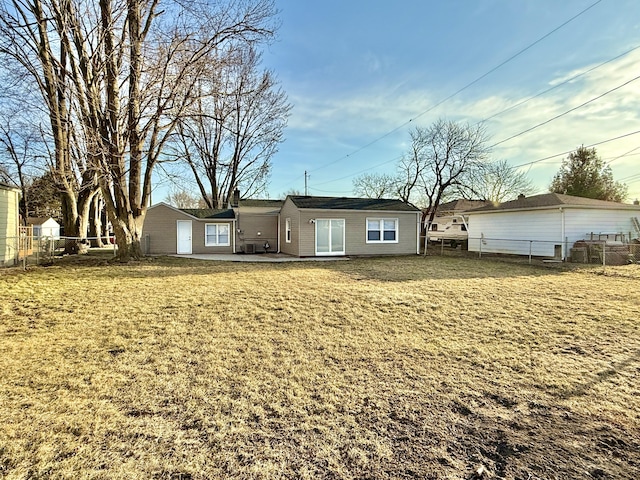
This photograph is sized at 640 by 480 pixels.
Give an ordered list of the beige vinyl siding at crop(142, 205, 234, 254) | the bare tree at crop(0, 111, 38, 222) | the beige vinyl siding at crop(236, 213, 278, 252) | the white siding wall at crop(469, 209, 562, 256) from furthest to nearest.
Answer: the bare tree at crop(0, 111, 38, 222) < the beige vinyl siding at crop(236, 213, 278, 252) < the beige vinyl siding at crop(142, 205, 234, 254) < the white siding wall at crop(469, 209, 562, 256)

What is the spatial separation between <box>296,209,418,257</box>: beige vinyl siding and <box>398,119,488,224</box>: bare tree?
6.86 metres

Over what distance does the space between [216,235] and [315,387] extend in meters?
17.2

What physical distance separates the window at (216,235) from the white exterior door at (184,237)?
92 cm

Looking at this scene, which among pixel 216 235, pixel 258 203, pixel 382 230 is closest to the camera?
pixel 382 230

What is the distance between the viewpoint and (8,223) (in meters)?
12.8

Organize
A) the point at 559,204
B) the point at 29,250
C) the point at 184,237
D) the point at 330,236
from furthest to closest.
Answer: the point at 184,237, the point at 330,236, the point at 559,204, the point at 29,250

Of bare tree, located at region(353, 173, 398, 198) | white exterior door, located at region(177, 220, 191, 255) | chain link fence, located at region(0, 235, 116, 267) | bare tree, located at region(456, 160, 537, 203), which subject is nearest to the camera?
chain link fence, located at region(0, 235, 116, 267)

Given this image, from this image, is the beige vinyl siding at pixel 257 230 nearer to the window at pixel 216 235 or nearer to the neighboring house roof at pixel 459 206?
the window at pixel 216 235

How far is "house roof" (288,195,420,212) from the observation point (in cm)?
1673

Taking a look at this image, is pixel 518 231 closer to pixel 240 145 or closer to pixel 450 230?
pixel 450 230

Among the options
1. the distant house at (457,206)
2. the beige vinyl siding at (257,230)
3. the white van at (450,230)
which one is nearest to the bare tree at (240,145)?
the beige vinyl siding at (257,230)

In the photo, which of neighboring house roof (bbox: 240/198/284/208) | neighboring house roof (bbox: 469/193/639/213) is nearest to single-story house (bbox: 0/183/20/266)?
neighboring house roof (bbox: 240/198/284/208)

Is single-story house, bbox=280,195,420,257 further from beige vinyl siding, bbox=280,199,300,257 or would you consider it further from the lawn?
the lawn

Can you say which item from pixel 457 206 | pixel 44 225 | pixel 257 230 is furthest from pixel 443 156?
pixel 44 225
